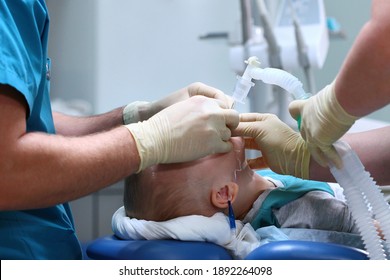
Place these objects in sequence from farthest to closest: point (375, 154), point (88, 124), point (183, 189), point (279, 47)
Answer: point (279, 47), point (88, 124), point (375, 154), point (183, 189)

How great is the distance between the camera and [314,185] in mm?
1511

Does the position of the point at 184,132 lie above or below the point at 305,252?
above

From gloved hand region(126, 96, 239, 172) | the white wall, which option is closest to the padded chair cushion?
gloved hand region(126, 96, 239, 172)

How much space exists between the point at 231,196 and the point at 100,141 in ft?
1.36

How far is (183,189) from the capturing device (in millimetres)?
1361

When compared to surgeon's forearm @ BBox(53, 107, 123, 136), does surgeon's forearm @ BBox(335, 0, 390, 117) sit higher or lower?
higher

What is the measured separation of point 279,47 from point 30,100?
5.86ft

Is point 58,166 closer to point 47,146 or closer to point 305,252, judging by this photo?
point 47,146

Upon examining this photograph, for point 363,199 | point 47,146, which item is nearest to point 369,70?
point 363,199

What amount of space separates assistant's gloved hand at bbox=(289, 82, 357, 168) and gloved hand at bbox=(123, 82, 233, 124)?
0.25 m

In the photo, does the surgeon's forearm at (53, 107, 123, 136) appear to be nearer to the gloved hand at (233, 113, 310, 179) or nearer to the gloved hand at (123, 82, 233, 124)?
the gloved hand at (123, 82, 233, 124)

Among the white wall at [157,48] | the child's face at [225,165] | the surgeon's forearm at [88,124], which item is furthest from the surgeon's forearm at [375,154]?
the white wall at [157,48]

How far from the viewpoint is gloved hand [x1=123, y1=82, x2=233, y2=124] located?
1455 millimetres
